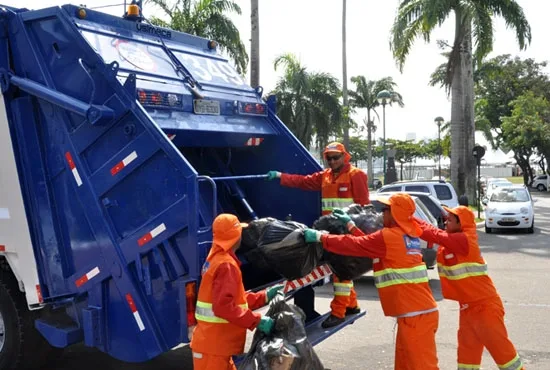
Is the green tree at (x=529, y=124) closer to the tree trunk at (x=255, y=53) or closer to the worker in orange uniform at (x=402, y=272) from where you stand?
the tree trunk at (x=255, y=53)

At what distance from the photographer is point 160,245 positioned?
13.5 ft

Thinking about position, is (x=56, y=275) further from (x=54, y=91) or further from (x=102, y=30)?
(x=102, y=30)

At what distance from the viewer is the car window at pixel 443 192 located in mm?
16828

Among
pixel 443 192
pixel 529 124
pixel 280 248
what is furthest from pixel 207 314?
pixel 529 124

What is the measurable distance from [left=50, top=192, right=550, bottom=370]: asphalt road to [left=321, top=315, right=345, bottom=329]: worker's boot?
704 millimetres

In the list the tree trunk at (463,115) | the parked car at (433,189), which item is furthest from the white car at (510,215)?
the tree trunk at (463,115)

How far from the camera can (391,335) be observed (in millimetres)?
6637

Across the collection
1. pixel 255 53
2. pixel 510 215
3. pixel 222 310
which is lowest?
pixel 510 215

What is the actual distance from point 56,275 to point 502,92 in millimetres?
49027

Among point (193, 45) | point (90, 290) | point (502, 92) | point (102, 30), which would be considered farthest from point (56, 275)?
point (502, 92)

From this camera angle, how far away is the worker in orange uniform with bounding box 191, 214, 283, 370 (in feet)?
12.0

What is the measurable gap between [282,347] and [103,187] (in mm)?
1663

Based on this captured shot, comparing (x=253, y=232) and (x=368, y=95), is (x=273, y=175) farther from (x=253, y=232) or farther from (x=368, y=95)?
(x=368, y=95)

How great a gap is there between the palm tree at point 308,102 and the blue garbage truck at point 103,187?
2180 cm
